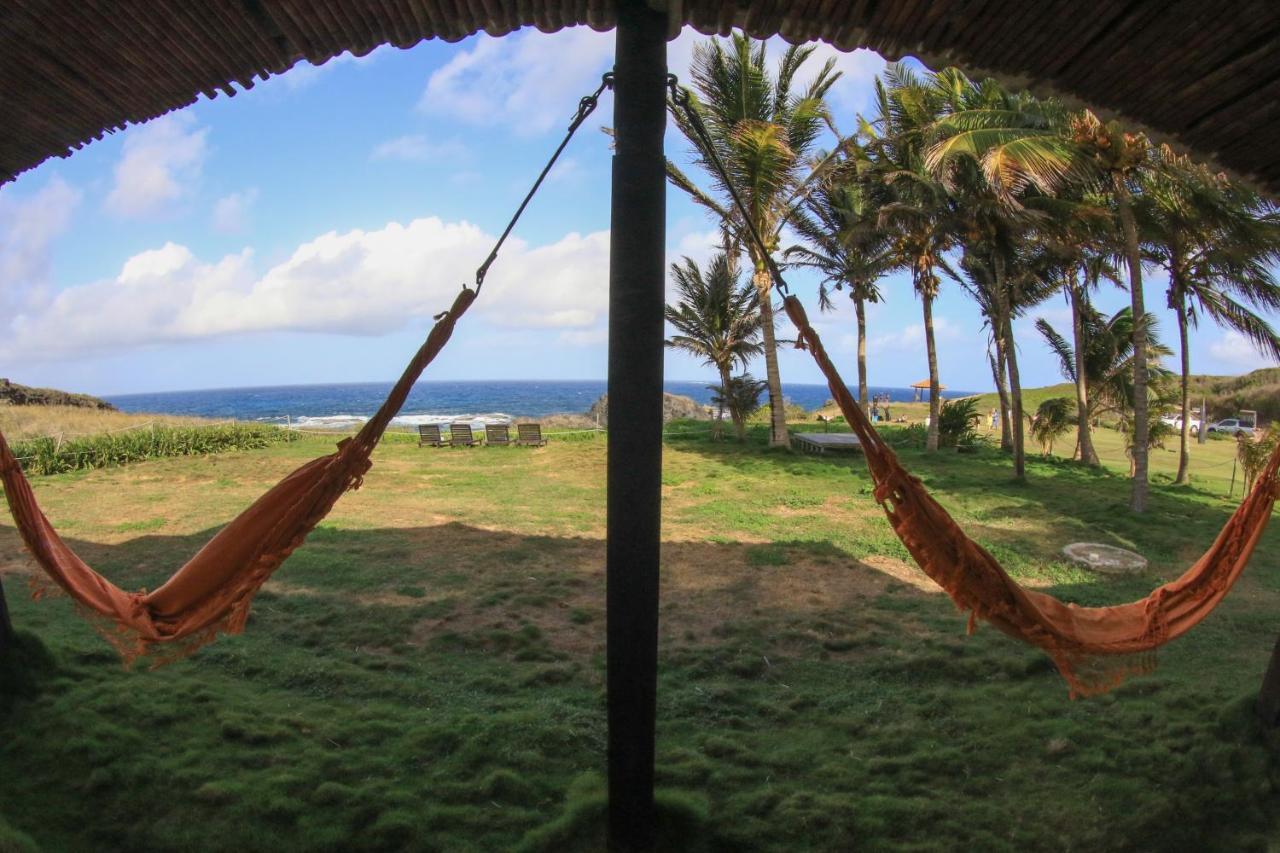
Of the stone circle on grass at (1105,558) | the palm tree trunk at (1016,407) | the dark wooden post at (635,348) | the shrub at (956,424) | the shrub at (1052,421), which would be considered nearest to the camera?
the dark wooden post at (635,348)

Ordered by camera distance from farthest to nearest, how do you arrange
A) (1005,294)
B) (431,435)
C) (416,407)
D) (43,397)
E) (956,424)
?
(416,407) → (43,397) → (956,424) → (431,435) → (1005,294)

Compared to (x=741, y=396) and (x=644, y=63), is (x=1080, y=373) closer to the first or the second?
(x=741, y=396)

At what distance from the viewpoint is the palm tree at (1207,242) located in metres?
8.90

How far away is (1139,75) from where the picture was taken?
2.41 meters

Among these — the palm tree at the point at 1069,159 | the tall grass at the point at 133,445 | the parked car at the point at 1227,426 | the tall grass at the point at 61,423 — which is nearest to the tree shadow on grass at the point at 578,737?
the palm tree at the point at 1069,159

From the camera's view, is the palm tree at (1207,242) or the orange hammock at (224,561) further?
the palm tree at (1207,242)

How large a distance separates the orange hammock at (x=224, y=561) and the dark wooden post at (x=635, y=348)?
72cm

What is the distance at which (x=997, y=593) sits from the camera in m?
2.72

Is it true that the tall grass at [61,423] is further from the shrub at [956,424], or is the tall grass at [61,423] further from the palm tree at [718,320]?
the shrub at [956,424]

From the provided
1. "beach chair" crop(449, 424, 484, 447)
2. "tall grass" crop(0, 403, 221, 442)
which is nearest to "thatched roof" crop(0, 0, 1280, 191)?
"tall grass" crop(0, 403, 221, 442)

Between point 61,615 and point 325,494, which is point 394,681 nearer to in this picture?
point 325,494

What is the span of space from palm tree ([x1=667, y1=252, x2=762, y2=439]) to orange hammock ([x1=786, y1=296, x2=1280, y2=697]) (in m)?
13.6

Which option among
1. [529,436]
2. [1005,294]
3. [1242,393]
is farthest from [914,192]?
[1242,393]

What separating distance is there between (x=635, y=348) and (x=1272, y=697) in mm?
2911
